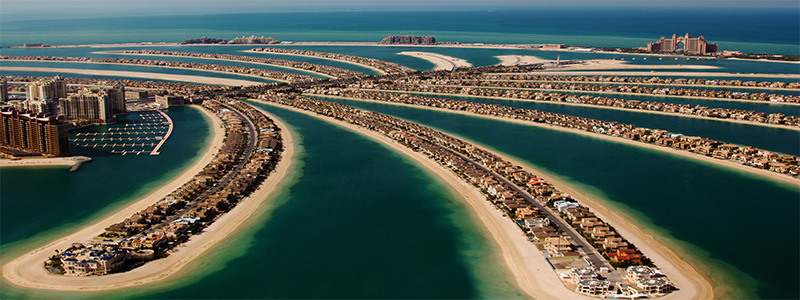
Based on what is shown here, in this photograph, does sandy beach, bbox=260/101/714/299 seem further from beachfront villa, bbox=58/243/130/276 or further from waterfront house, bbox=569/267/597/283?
beachfront villa, bbox=58/243/130/276

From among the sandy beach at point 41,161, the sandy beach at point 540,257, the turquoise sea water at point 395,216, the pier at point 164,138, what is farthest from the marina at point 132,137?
the sandy beach at point 540,257

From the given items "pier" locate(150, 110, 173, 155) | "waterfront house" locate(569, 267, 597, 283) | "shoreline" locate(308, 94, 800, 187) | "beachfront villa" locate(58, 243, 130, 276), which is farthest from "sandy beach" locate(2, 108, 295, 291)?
"shoreline" locate(308, 94, 800, 187)

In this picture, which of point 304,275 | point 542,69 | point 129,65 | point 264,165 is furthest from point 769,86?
point 129,65

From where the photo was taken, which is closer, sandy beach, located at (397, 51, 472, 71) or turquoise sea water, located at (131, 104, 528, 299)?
turquoise sea water, located at (131, 104, 528, 299)

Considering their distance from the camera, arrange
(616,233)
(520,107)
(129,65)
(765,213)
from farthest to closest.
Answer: (129,65) < (520,107) < (765,213) < (616,233)

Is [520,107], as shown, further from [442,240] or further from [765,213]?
[442,240]
